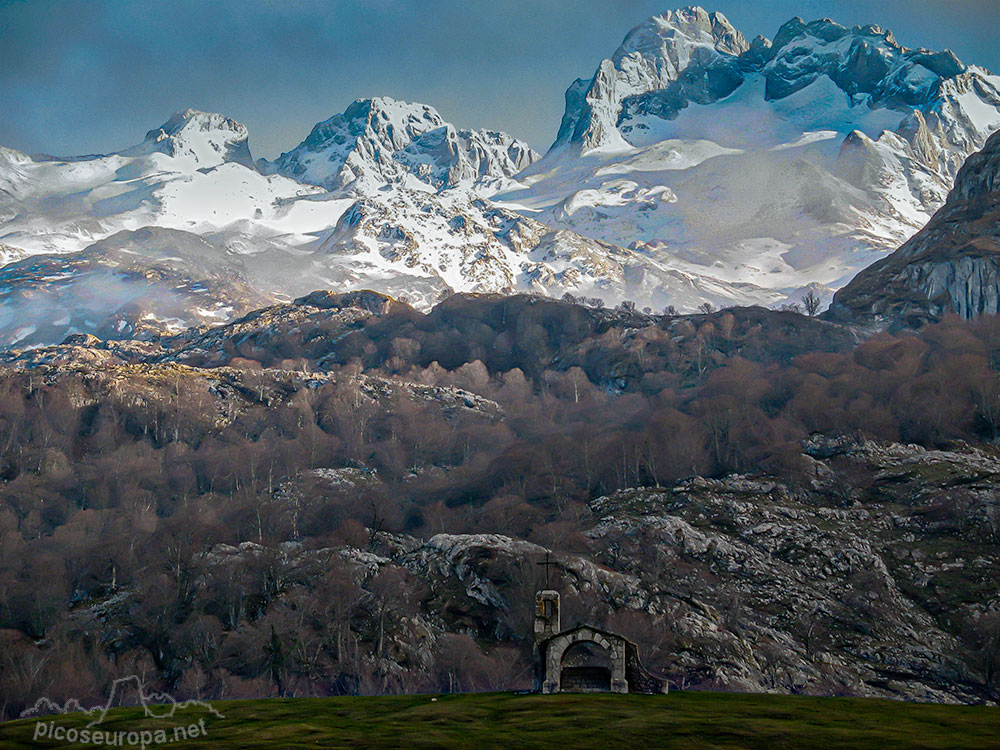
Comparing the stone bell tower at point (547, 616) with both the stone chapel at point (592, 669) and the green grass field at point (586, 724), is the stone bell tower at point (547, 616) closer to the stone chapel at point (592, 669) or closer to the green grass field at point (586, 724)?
the stone chapel at point (592, 669)

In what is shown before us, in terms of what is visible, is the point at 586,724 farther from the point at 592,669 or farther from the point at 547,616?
the point at 547,616

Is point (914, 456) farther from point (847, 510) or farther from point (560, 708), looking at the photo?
point (560, 708)

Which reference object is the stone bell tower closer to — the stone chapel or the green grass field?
the stone chapel

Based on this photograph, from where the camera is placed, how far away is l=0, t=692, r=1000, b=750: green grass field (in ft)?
123

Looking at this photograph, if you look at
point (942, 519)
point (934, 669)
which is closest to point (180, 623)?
point (934, 669)

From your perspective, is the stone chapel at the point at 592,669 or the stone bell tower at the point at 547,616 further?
the stone bell tower at the point at 547,616

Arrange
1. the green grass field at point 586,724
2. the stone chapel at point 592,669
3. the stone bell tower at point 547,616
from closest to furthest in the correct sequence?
the green grass field at point 586,724
the stone chapel at point 592,669
the stone bell tower at point 547,616

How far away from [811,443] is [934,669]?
230 ft

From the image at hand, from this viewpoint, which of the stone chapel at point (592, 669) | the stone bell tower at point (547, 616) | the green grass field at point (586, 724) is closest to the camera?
the green grass field at point (586, 724)

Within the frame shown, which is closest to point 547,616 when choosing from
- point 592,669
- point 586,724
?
point 592,669

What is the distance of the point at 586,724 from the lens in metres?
41.3

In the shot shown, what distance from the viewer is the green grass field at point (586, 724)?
123 feet

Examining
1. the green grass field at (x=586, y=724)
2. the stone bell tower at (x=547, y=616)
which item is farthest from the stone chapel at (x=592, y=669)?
the green grass field at (x=586, y=724)

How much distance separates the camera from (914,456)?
15062 centimetres
